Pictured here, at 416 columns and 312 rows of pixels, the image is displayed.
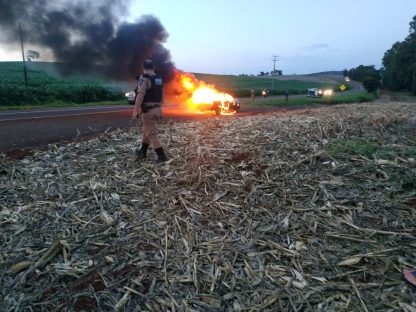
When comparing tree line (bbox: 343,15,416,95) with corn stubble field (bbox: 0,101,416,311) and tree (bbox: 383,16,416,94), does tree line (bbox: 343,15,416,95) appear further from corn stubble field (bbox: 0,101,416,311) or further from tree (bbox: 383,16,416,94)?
corn stubble field (bbox: 0,101,416,311)

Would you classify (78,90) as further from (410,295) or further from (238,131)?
(410,295)

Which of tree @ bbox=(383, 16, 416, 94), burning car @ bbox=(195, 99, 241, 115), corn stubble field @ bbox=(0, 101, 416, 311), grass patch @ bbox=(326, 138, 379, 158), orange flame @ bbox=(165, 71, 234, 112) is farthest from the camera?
tree @ bbox=(383, 16, 416, 94)

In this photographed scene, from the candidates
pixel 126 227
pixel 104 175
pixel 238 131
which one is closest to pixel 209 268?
pixel 126 227

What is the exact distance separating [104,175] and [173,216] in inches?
87.0

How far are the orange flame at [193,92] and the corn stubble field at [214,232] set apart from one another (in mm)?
15757

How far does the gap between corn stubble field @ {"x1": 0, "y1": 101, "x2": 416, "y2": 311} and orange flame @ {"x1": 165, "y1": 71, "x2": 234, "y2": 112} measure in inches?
620

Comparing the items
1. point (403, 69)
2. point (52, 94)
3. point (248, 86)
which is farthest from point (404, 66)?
point (52, 94)

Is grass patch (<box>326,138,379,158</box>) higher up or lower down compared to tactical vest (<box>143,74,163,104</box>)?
lower down

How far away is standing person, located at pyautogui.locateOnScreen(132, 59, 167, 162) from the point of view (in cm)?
746

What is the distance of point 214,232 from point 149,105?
12.4 feet

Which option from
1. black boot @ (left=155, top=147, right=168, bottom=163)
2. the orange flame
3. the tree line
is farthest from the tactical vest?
the tree line

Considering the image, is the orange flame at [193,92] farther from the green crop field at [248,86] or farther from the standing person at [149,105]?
the green crop field at [248,86]

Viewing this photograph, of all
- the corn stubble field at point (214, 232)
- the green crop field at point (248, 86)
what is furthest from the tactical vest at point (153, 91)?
the green crop field at point (248, 86)

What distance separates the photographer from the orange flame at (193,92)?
23044mm
